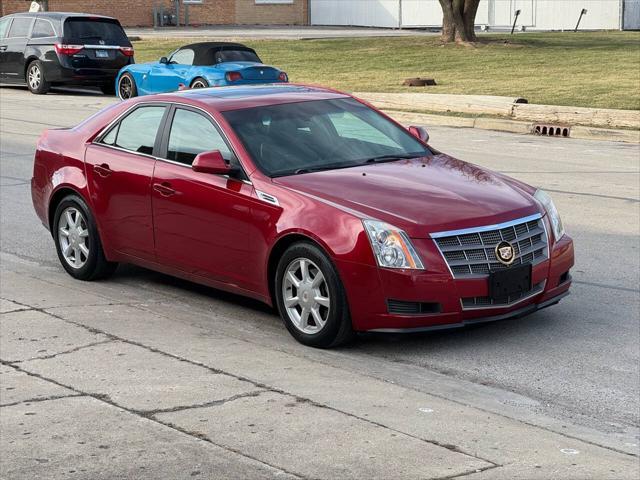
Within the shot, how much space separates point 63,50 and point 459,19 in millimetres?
12496

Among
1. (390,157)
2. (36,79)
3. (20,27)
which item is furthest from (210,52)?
(390,157)

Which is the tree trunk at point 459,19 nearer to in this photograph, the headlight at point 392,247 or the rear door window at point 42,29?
the rear door window at point 42,29

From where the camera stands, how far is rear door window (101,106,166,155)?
8773 millimetres

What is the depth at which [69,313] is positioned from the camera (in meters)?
8.25

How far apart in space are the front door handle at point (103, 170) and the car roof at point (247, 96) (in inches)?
23.6

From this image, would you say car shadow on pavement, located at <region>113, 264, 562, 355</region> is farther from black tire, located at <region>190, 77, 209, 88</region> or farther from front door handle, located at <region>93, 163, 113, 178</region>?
black tire, located at <region>190, 77, 209, 88</region>

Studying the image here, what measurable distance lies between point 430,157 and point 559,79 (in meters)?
18.4

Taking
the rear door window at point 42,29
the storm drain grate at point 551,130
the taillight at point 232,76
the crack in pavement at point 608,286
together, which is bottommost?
the storm drain grate at point 551,130

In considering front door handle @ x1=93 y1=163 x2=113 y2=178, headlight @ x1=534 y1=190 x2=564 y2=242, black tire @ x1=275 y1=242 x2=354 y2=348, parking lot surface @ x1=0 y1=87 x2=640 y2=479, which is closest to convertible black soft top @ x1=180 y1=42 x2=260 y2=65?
parking lot surface @ x1=0 y1=87 x2=640 y2=479

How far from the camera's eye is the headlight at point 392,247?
23.2 ft

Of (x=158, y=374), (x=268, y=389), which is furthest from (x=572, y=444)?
(x=158, y=374)

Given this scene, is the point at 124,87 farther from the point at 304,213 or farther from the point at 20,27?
the point at 304,213

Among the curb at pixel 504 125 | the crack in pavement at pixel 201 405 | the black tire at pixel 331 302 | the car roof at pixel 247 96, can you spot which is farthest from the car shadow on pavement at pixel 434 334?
the curb at pixel 504 125

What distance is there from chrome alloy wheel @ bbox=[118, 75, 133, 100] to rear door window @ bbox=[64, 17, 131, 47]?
2.13 m
